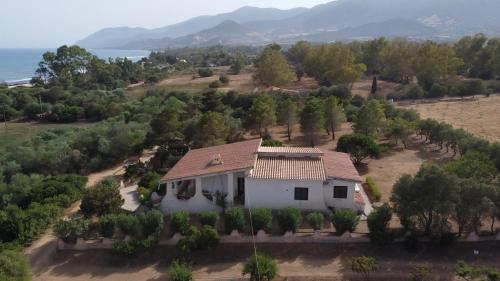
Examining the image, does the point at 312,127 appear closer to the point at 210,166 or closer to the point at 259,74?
the point at 210,166

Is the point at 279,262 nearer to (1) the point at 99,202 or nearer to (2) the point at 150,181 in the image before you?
(1) the point at 99,202

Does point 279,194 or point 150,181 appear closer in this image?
point 279,194

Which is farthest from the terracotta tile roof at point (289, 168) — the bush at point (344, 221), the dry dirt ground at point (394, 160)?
the dry dirt ground at point (394, 160)

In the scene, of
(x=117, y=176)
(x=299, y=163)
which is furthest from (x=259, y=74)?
(x=299, y=163)

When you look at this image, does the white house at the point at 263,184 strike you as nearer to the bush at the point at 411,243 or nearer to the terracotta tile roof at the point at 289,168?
the terracotta tile roof at the point at 289,168

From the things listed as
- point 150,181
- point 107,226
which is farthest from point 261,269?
point 150,181

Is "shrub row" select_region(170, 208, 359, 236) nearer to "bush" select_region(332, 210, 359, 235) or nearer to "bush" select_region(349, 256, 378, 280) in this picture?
"bush" select_region(332, 210, 359, 235)
